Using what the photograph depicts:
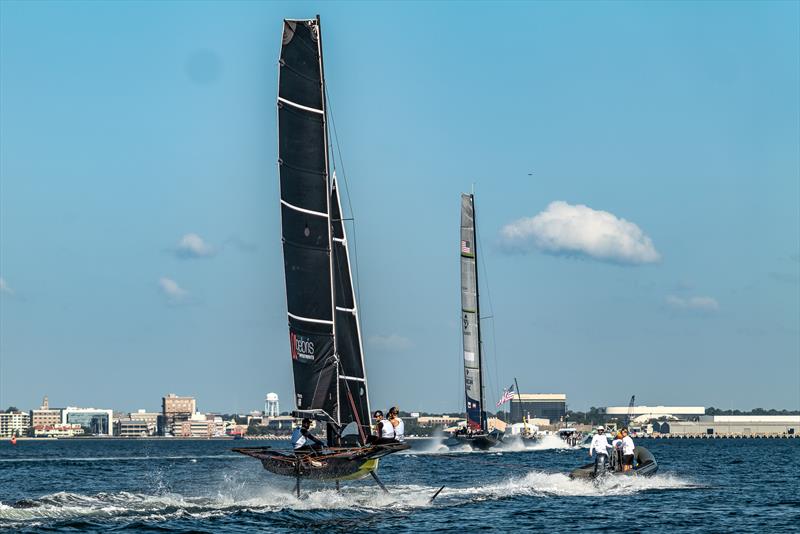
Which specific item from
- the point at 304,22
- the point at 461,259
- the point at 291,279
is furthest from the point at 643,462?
the point at 461,259

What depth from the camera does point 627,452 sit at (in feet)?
169

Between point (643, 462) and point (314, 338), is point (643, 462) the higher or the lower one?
the lower one

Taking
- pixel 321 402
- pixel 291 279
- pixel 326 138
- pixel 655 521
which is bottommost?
pixel 655 521

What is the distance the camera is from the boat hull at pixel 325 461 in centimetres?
4097

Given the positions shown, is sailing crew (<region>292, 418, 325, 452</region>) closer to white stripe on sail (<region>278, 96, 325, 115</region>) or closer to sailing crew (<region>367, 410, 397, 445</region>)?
sailing crew (<region>367, 410, 397, 445</region>)

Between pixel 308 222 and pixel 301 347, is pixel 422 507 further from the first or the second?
pixel 308 222

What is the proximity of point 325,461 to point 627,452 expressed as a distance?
51.0ft

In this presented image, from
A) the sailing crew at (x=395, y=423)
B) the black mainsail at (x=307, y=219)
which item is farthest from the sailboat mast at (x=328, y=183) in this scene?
the sailing crew at (x=395, y=423)

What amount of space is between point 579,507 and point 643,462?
1096 cm

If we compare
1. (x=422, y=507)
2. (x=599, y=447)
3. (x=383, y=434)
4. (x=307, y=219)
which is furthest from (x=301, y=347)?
(x=599, y=447)

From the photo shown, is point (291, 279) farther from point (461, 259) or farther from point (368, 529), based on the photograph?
point (461, 259)

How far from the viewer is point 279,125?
43.8m

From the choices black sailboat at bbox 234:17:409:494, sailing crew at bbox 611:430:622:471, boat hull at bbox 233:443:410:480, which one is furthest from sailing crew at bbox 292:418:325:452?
sailing crew at bbox 611:430:622:471

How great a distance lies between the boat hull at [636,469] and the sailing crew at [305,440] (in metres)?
13.9
